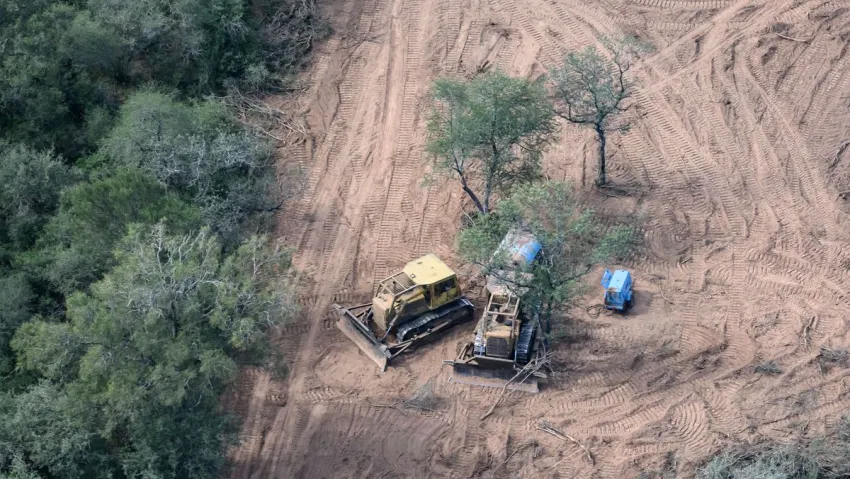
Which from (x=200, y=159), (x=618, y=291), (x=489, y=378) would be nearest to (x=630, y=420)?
(x=618, y=291)

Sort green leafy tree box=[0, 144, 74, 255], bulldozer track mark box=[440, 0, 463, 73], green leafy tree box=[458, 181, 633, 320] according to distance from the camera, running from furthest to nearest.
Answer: bulldozer track mark box=[440, 0, 463, 73]
green leafy tree box=[0, 144, 74, 255]
green leafy tree box=[458, 181, 633, 320]

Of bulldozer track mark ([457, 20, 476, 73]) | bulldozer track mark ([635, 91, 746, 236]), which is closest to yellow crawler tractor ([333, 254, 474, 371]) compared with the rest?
bulldozer track mark ([635, 91, 746, 236])

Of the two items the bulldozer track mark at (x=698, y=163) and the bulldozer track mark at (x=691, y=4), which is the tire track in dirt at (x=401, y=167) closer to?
the bulldozer track mark at (x=698, y=163)

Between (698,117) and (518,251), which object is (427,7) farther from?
(518,251)

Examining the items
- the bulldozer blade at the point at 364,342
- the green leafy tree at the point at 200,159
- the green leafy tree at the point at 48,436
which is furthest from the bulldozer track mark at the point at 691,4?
the green leafy tree at the point at 48,436

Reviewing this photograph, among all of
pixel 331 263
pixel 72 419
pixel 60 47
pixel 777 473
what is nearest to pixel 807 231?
pixel 777 473

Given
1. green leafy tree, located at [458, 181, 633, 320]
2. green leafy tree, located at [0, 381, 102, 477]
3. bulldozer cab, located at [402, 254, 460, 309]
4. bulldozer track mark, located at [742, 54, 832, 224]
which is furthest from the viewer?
bulldozer track mark, located at [742, 54, 832, 224]

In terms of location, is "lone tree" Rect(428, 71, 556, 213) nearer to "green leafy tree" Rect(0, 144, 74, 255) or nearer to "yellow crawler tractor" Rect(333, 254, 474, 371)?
"yellow crawler tractor" Rect(333, 254, 474, 371)
